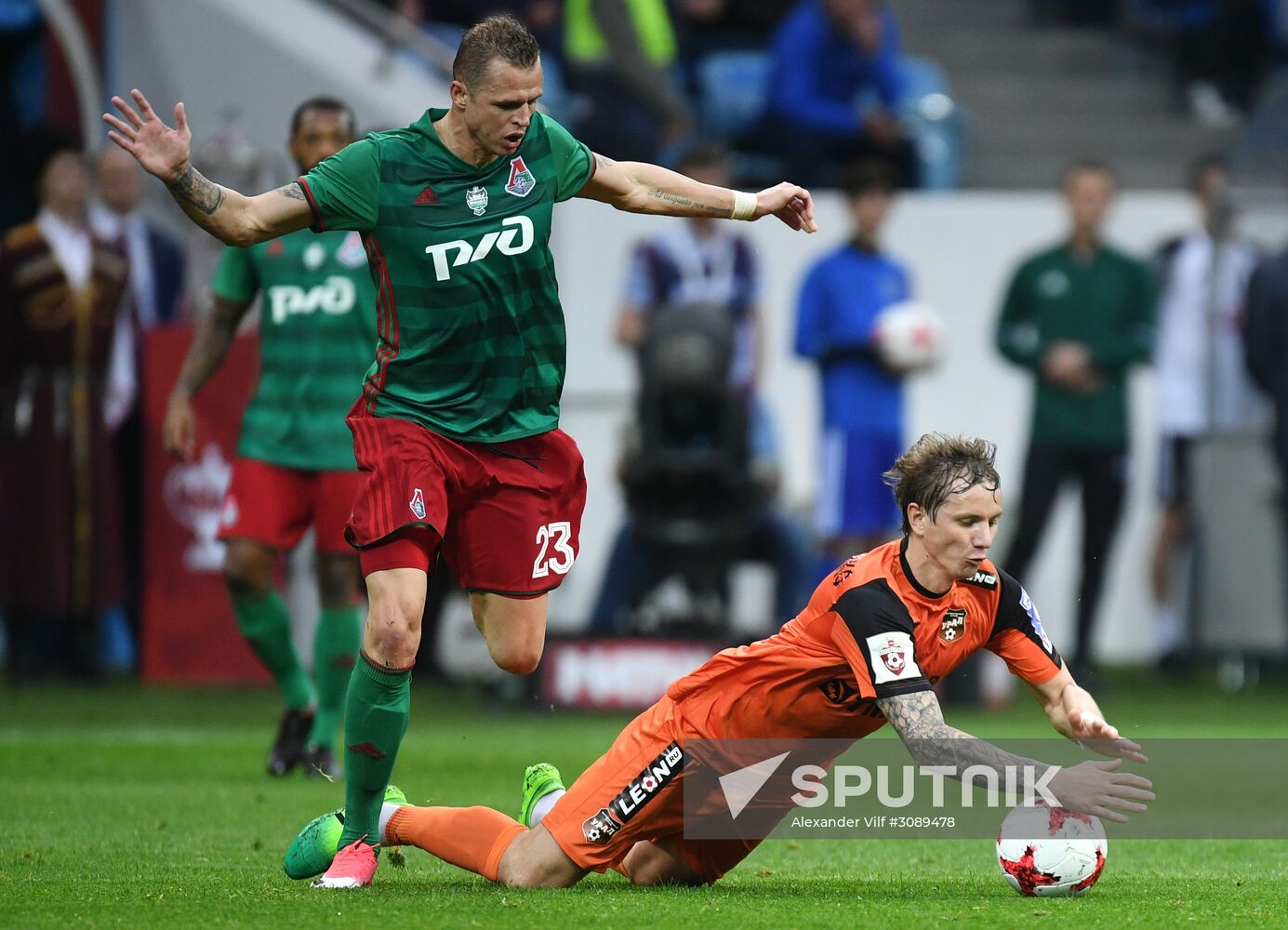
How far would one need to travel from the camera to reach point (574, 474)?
243 inches

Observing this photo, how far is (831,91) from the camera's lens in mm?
13734

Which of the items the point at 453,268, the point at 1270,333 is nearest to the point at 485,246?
the point at 453,268

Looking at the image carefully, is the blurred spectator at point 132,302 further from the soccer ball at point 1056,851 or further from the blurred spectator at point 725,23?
the soccer ball at point 1056,851

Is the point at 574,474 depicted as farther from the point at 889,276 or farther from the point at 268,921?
the point at 889,276

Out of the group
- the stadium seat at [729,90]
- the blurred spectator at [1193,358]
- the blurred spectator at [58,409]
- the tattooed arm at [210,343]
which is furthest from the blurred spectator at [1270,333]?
the blurred spectator at [58,409]

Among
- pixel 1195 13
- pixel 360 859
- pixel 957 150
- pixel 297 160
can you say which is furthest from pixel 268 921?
pixel 1195 13

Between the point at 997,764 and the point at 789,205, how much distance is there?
6.47ft

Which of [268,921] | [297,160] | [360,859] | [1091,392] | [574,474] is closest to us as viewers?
[268,921]

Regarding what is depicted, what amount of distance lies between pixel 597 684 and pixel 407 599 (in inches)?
216

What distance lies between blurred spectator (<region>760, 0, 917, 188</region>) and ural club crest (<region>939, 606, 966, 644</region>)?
28.6ft

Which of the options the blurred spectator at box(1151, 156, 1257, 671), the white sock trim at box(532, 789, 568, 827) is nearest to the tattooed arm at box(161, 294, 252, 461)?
the white sock trim at box(532, 789, 568, 827)

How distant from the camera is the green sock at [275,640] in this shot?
813 centimetres

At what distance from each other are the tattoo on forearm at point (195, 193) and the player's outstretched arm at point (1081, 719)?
246 centimetres

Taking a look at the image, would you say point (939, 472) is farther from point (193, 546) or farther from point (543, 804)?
point (193, 546)
